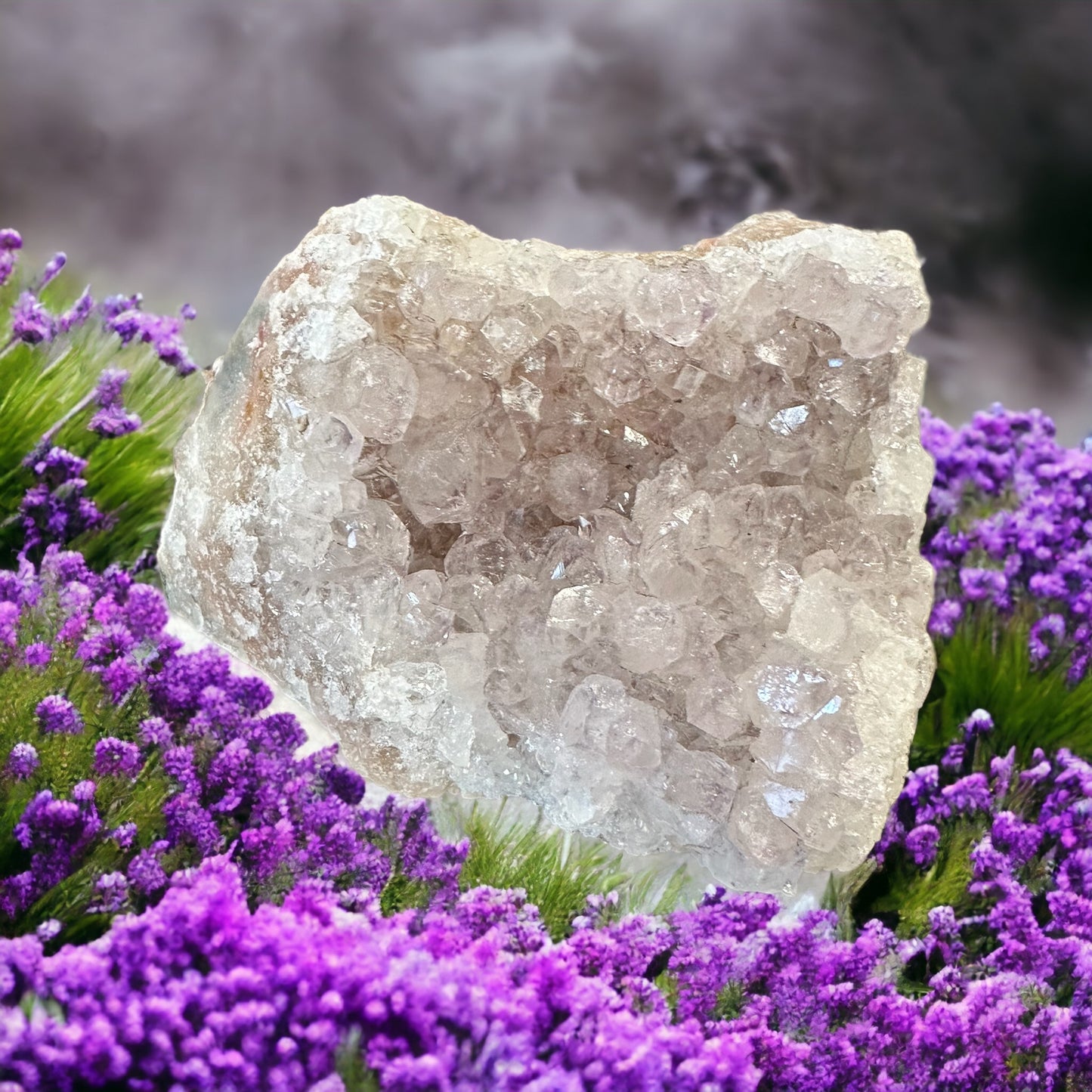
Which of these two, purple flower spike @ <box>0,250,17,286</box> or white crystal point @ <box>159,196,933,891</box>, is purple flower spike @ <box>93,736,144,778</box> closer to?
white crystal point @ <box>159,196,933,891</box>

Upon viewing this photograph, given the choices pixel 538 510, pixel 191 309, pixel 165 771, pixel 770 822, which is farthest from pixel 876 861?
pixel 191 309

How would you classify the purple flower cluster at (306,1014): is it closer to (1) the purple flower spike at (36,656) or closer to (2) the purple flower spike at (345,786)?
(2) the purple flower spike at (345,786)

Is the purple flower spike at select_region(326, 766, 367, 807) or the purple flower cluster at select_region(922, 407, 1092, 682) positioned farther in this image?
the purple flower cluster at select_region(922, 407, 1092, 682)

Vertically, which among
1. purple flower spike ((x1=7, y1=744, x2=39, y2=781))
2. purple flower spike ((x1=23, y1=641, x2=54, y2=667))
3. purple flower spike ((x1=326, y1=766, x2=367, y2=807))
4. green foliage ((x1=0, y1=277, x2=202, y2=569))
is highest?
green foliage ((x1=0, y1=277, x2=202, y2=569))

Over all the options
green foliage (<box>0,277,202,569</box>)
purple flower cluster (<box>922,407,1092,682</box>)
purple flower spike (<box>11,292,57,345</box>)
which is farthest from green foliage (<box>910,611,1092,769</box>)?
purple flower spike (<box>11,292,57,345</box>)

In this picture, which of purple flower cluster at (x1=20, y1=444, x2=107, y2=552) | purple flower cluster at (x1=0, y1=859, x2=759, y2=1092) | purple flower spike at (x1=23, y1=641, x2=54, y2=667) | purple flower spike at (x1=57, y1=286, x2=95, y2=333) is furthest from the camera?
purple flower spike at (x1=57, y1=286, x2=95, y2=333)

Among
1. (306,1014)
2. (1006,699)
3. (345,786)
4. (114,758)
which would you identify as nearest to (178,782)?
(114,758)

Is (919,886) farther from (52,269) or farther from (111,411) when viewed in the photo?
(52,269)
